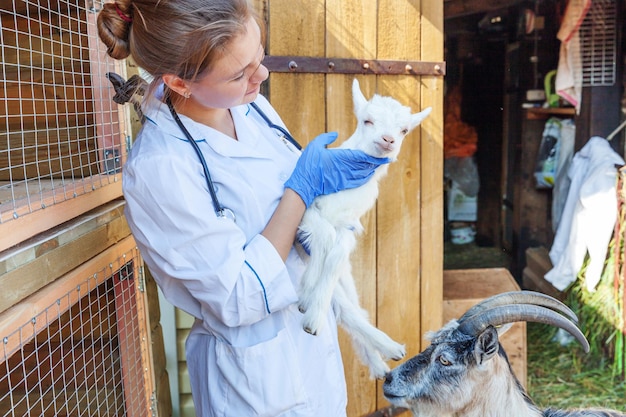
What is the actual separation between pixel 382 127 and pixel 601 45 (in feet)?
12.2

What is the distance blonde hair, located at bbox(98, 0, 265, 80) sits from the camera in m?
1.66

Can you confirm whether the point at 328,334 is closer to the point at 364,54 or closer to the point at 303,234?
the point at 303,234

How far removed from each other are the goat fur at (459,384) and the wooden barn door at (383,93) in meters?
0.76

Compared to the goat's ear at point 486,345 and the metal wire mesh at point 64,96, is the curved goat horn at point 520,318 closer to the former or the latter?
the goat's ear at point 486,345

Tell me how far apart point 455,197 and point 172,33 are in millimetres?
6670

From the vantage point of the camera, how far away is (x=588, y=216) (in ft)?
15.5

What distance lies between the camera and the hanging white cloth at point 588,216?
4656 mm

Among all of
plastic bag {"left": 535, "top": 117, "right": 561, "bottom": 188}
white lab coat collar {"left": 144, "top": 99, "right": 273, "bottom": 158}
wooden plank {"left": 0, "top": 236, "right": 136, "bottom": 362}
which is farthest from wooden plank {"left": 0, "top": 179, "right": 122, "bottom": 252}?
plastic bag {"left": 535, "top": 117, "right": 561, "bottom": 188}

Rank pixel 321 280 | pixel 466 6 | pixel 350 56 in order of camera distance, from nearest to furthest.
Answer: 1. pixel 321 280
2. pixel 350 56
3. pixel 466 6

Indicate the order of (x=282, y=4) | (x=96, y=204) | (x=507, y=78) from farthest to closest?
(x=507, y=78), (x=282, y=4), (x=96, y=204)

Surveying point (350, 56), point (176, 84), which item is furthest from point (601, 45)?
point (176, 84)

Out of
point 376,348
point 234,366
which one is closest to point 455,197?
point 376,348

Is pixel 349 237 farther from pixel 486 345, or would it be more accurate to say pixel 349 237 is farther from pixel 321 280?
pixel 486 345

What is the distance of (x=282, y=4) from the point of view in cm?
292
